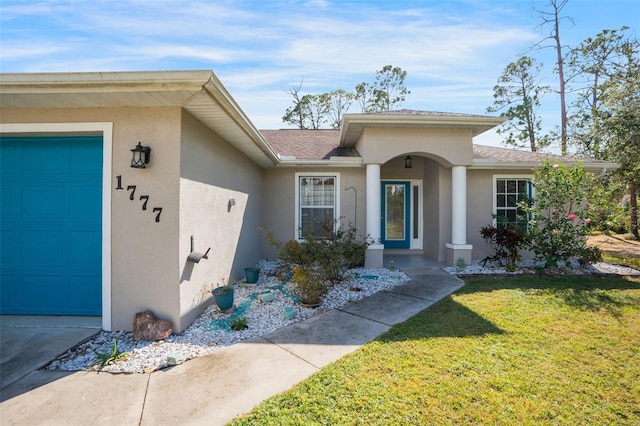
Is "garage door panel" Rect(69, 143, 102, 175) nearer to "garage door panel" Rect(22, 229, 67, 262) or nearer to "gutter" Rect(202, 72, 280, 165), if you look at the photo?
"garage door panel" Rect(22, 229, 67, 262)

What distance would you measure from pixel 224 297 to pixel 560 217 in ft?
26.9

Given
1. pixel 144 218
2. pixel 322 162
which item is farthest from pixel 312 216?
pixel 144 218

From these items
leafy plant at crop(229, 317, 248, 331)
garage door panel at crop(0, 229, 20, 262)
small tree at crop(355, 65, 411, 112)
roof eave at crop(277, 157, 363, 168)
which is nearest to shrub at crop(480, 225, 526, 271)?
roof eave at crop(277, 157, 363, 168)

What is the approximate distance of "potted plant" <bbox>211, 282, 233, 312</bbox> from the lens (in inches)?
184

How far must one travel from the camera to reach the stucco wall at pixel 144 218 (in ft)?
13.2

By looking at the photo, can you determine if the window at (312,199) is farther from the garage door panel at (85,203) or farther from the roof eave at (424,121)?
the garage door panel at (85,203)

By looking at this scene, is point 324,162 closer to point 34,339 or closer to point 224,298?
point 224,298

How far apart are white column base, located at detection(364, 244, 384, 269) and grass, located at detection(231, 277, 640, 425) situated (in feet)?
9.98

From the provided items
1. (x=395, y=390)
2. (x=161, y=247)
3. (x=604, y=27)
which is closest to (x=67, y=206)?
(x=161, y=247)

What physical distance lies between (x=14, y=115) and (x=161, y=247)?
2741 mm

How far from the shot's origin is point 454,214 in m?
8.30

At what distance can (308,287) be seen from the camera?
5.16m

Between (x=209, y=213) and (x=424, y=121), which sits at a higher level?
(x=424, y=121)

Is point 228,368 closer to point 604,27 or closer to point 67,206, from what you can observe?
point 67,206
